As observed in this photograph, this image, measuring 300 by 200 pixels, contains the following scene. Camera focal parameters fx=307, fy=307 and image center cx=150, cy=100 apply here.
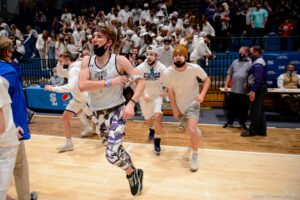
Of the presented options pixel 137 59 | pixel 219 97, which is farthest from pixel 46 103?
pixel 219 97

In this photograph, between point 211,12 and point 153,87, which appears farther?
point 211,12

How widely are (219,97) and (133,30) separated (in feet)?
13.4

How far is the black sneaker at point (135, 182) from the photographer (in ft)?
11.4

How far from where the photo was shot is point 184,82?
436 cm

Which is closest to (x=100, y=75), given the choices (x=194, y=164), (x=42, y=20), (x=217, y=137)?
(x=194, y=164)

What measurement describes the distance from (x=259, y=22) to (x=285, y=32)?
0.94 m

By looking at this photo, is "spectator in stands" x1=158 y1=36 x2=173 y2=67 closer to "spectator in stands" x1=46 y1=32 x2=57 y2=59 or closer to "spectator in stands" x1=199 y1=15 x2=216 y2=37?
"spectator in stands" x1=199 y1=15 x2=216 y2=37

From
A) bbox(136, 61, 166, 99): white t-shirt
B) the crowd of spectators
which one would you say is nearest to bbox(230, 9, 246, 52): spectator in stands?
the crowd of spectators

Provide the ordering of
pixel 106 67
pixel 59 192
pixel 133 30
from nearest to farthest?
pixel 106 67, pixel 59 192, pixel 133 30

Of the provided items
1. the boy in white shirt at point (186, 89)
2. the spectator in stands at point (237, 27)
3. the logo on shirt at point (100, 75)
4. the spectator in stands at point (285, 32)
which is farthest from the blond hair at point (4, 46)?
the spectator in stands at point (285, 32)

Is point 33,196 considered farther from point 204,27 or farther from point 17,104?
point 204,27

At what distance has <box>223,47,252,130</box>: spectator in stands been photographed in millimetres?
6238

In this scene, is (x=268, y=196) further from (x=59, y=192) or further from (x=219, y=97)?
(x=219, y=97)

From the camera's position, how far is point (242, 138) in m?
5.81
